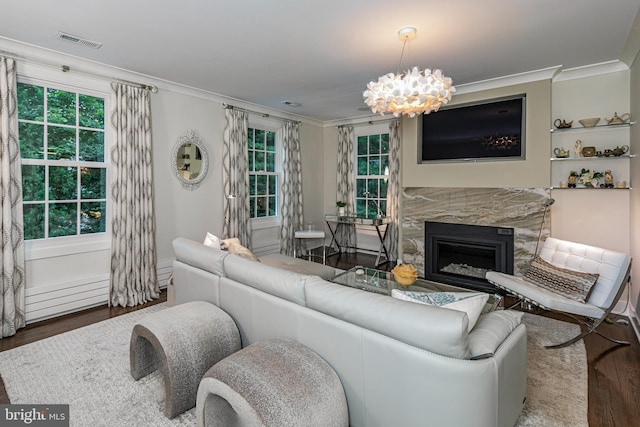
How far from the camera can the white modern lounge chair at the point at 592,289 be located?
2717mm

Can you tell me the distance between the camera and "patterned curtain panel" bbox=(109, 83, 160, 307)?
3.76m

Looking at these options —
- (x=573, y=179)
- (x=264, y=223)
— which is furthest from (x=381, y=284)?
(x=264, y=223)

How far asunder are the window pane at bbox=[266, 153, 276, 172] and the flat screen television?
2559mm

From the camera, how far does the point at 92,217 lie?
3773 millimetres

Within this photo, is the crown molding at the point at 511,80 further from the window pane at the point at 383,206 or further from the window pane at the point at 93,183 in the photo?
the window pane at the point at 93,183

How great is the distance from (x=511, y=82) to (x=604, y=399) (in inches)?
134

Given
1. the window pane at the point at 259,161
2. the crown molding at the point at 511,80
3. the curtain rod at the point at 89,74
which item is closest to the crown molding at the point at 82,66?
the curtain rod at the point at 89,74

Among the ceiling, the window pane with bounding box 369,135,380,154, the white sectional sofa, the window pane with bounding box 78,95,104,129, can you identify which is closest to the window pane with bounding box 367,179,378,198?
the window pane with bounding box 369,135,380,154

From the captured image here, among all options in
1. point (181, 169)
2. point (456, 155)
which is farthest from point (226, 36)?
point (456, 155)

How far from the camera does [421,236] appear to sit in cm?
489

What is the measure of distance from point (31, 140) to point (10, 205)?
0.70 meters

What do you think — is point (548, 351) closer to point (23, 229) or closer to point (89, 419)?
point (89, 419)

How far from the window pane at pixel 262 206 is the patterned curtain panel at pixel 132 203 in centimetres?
196

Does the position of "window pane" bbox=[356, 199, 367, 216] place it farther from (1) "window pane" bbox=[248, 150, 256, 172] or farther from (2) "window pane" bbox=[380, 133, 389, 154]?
(1) "window pane" bbox=[248, 150, 256, 172]
